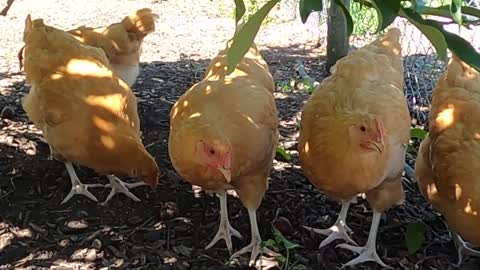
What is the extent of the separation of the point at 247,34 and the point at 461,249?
207 cm

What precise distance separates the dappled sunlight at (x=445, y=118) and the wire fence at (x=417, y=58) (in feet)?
3.47

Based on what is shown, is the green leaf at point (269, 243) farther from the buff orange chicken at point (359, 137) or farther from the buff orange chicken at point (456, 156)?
the buff orange chicken at point (456, 156)

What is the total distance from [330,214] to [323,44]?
A: 271cm

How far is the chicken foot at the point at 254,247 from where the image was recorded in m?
2.58

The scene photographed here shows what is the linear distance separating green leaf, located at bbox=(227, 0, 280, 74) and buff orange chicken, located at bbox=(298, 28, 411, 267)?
1532 mm

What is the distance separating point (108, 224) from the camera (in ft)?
9.25

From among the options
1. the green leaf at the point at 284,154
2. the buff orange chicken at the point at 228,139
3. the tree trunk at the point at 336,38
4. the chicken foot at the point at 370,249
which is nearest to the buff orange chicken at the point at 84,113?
the buff orange chicken at the point at 228,139

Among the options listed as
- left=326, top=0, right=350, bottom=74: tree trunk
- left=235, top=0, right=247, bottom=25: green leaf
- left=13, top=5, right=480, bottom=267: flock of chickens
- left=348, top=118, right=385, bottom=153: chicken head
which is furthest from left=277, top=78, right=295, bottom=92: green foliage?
left=235, top=0, right=247, bottom=25: green leaf

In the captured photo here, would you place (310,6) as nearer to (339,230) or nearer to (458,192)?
(458,192)

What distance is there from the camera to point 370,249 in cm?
262

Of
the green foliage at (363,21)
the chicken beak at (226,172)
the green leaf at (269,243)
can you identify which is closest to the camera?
the chicken beak at (226,172)

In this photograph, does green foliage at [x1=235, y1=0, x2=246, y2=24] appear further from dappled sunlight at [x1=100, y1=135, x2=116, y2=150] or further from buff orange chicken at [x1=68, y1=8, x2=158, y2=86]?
buff orange chicken at [x1=68, y1=8, x2=158, y2=86]

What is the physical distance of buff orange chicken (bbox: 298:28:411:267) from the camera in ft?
7.84

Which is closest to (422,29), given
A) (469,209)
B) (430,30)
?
(430,30)
